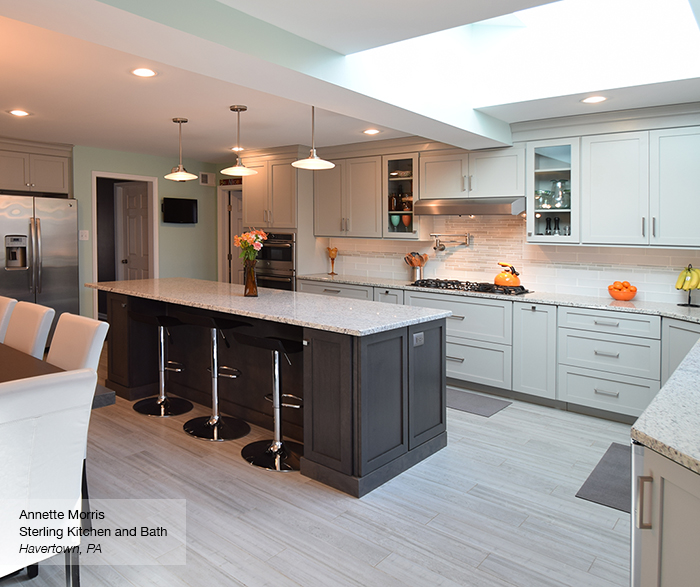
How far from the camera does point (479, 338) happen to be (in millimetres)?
4711

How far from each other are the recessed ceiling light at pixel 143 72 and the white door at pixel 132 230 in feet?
13.3

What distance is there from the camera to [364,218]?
5836mm

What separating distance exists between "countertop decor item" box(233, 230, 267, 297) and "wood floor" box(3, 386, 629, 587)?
1075 millimetres

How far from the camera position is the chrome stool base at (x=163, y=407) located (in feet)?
13.5

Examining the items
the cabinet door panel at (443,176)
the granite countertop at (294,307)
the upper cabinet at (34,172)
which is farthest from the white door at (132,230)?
the cabinet door panel at (443,176)

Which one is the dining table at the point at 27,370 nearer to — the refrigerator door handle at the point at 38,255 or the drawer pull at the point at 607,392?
the drawer pull at the point at 607,392

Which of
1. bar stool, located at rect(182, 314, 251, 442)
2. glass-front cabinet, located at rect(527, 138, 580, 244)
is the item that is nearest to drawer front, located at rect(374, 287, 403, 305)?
glass-front cabinet, located at rect(527, 138, 580, 244)

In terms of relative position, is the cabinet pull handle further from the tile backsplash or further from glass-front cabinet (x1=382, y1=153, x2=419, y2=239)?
glass-front cabinet (x1=382, y1=153, x2=419, y2=239)

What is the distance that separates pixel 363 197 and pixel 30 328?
370cm

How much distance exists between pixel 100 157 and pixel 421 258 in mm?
4041

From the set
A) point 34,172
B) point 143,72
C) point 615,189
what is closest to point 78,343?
point 143,72

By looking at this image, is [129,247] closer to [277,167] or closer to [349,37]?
[277,167]

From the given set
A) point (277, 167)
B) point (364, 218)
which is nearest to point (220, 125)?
point (277, 167)

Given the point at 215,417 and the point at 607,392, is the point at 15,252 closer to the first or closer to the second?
the point at 215,417
